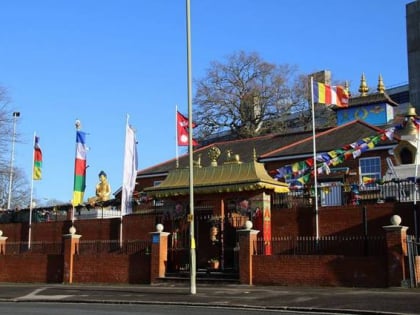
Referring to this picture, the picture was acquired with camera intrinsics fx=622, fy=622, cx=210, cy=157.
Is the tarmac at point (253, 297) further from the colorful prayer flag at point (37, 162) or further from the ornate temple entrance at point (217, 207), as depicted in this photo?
the colorful prayer flag at point (37, 162)

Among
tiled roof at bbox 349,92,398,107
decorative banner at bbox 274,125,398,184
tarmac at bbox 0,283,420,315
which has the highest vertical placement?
tiled roof at bbox 349,92,398,107

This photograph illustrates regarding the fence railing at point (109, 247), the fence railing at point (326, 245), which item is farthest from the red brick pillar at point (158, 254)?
the fence railing at point (326, 245)

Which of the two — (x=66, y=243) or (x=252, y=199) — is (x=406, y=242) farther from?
(x=66, y=243)

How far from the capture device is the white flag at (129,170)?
30000 millimetres

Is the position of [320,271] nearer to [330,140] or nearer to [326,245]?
[326,245]

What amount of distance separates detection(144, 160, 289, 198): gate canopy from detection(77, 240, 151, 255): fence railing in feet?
8.04

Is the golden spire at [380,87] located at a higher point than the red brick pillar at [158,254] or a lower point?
higher

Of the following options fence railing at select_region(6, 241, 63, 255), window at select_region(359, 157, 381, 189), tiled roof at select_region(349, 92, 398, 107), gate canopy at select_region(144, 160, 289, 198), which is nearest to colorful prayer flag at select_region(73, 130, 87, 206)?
fence railing at select_region(6, 241, 63, 255)

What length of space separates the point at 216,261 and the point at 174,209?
3368 mm

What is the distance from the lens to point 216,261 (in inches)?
1020

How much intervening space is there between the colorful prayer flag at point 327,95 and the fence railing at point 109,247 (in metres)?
10.1

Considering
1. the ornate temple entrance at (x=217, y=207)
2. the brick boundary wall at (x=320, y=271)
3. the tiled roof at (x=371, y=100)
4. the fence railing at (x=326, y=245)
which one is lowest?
the brick boundary wall at (x=320, y=271)

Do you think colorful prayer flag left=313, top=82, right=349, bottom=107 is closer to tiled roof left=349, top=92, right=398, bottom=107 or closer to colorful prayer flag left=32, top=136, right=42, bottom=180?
colorful prayer flag left=32, top=136, right=42, bottom=180

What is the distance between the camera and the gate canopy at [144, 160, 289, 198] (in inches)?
1001
